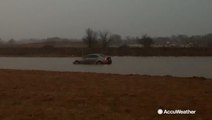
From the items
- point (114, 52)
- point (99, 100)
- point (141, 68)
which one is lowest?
point (114, 52)

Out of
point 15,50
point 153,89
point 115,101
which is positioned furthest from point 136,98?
point 15,50

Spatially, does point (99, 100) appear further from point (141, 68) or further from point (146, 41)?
point (146, 41)

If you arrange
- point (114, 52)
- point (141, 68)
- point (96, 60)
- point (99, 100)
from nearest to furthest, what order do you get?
point (99, 100)
point (141, 68)
point (96, 60)
point (114, 52)

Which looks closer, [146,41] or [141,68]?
[141,68]

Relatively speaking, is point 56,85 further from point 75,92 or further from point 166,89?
point 166,89

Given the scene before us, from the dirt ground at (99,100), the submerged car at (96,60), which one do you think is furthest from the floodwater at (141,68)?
the dirt ground at (99,100)

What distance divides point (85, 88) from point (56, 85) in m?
1.49

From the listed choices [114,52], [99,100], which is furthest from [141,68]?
[114,52]

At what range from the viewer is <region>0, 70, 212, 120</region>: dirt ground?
28.4ft

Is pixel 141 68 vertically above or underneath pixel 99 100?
underneath

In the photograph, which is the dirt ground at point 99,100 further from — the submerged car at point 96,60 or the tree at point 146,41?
the tree at point 146,41

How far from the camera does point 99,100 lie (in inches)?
420

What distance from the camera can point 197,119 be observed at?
803cm

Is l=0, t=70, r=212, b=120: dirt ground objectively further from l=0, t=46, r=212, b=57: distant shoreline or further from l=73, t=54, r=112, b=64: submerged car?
l=0, t=46, r=212, b=57: distant shoreline
